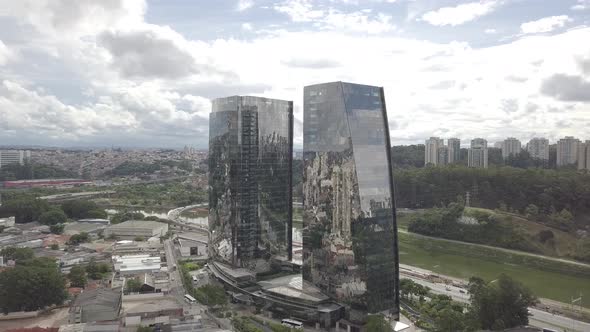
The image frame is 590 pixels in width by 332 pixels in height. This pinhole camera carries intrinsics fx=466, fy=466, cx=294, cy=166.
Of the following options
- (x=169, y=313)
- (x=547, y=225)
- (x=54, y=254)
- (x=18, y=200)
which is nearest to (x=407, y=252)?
(x=547, y=225)

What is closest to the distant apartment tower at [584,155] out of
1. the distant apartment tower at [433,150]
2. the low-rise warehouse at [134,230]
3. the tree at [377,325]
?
the distant apartment tower at [433,150]

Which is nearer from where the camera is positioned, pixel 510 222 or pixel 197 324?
pixel 197 324

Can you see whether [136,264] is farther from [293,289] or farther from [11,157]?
[11,157]

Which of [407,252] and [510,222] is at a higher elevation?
[510,222]

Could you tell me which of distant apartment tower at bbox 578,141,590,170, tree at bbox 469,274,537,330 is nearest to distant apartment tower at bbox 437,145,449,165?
distant apartment tower at bbox 578,141,590,170

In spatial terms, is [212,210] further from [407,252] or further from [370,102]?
[407,252]

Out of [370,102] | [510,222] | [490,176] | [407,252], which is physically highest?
[370,102]

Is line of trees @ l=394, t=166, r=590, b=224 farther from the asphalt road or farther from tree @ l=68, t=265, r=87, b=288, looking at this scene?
tree @ l=68, t=265, r=87, b=288
